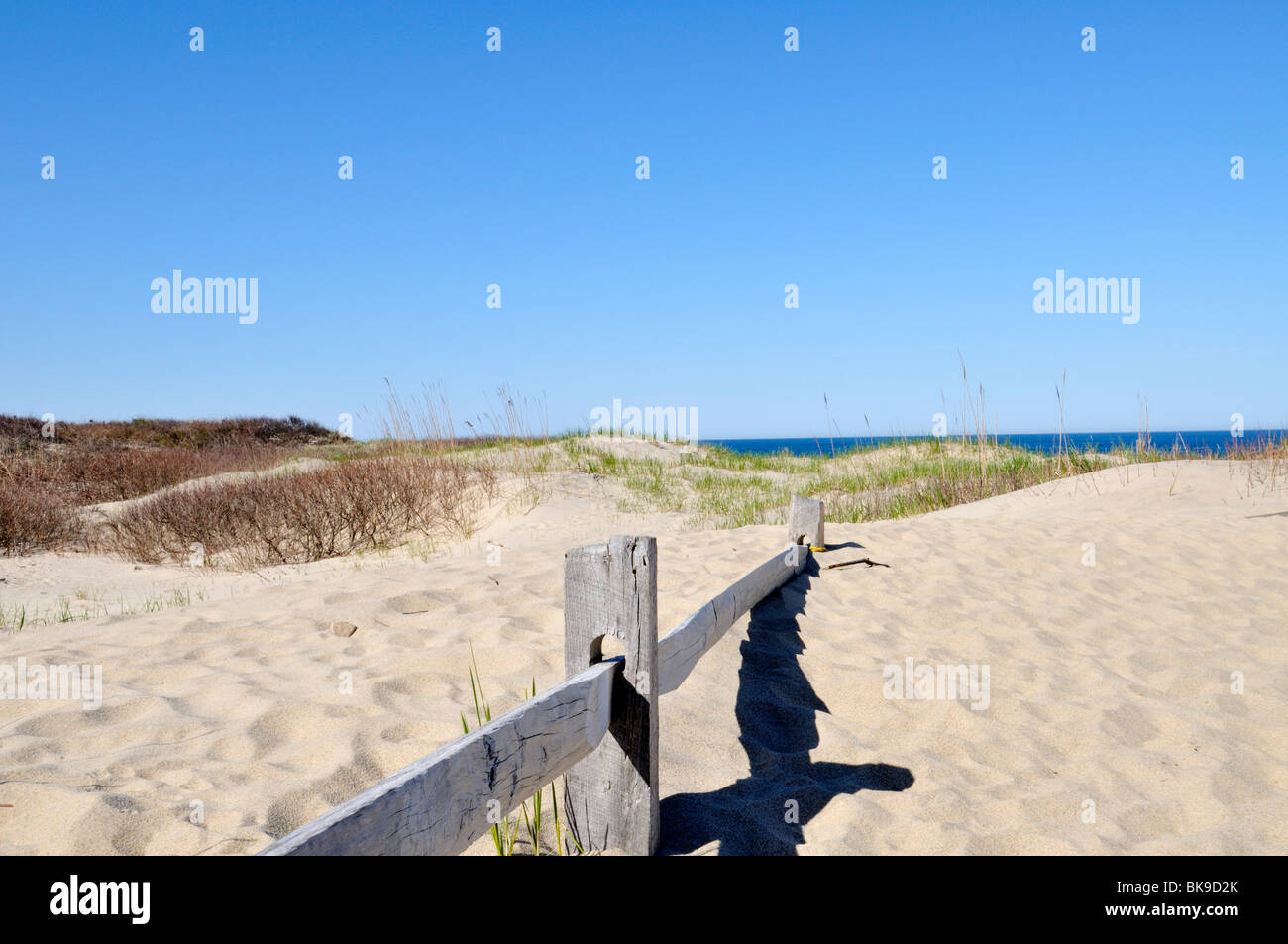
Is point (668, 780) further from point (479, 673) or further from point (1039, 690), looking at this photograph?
point (1039, 690)

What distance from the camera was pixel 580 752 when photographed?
2.13 metres

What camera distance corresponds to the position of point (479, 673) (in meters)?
3.69

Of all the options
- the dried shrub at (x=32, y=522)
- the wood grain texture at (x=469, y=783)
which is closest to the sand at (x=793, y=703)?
the wood grain texture at (x=469, y=783)

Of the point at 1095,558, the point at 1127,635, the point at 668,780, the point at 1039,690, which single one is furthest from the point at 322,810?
the point at 1095,558

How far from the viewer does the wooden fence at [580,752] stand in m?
1.49

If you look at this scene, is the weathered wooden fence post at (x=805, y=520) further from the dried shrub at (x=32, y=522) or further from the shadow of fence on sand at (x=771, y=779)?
the dried shrub at (x=32, y=522)

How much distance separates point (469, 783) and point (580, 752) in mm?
498

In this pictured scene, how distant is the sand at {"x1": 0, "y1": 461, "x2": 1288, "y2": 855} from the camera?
8.22 ft

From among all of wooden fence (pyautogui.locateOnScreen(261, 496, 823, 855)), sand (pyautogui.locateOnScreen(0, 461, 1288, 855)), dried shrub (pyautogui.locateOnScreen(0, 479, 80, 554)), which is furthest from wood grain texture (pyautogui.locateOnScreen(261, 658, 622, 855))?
dried shrub (pyautogui.locateOnScreen(0, 479, 80, 554))

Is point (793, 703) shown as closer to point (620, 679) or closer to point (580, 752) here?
point (620, 679)

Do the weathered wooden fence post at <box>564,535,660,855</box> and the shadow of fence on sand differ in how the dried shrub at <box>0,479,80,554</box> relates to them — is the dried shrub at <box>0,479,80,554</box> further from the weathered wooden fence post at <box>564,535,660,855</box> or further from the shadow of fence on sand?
the weathered wooden fence post at <box>564,535,660,855</box>

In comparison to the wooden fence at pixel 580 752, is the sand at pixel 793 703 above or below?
below

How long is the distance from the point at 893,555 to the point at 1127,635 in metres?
1.74

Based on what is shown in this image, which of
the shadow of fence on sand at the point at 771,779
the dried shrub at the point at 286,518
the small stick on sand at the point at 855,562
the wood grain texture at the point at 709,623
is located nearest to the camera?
the shadow of fence on sand at the point at 771,779
